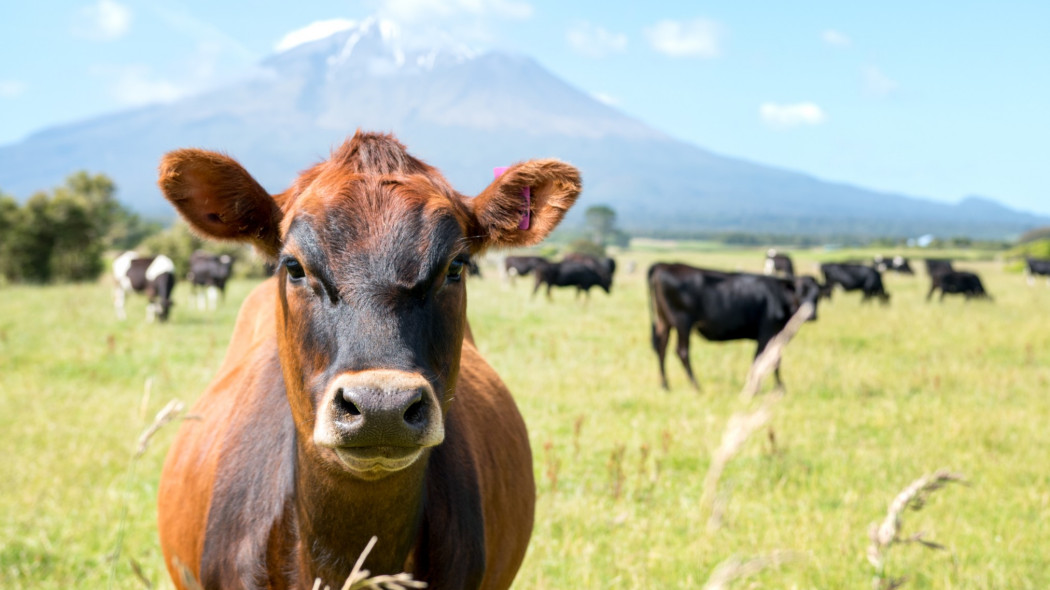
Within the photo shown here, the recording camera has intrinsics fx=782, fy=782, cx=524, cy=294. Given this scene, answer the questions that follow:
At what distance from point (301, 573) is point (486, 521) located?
77 cm

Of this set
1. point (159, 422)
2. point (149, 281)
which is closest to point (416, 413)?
point (159, 422)

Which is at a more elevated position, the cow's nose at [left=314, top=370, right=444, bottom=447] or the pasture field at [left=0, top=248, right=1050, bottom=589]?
the cow's nose at [left=314, top=370, right=444, bottom=447]

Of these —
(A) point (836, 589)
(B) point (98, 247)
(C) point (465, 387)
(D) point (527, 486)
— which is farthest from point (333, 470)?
(B) point (98, 247)

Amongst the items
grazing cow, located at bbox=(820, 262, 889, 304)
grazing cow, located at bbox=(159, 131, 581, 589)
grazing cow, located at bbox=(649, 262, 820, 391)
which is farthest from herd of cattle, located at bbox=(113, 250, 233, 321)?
grazing cow, located at bbox=(820, 262, 889, 304)

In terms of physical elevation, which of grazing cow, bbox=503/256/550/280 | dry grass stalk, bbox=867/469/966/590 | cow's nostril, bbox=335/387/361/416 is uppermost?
cow's nostril, bbox=335/387/361/416

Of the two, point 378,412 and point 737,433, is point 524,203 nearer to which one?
point 378,412

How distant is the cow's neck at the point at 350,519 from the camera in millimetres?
2586

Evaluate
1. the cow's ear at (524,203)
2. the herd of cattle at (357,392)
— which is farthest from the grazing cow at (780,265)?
the herd of cattle at (357,392)

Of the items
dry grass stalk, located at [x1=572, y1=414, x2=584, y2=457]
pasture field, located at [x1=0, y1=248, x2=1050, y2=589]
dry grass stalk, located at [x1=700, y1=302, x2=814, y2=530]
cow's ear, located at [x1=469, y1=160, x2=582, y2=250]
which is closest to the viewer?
dry grass stalk, located at [x1=700, y1=302, x2=814, y2=530]

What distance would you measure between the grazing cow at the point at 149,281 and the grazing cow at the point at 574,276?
47.6 feet

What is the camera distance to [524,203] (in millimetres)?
3098

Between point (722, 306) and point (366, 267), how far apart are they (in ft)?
37.3

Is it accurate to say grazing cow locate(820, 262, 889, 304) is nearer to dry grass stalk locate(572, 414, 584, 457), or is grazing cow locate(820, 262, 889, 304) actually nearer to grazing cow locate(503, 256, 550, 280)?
grazing cow locate(503, 256, 550, 280)

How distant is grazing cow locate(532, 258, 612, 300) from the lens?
103 feet
